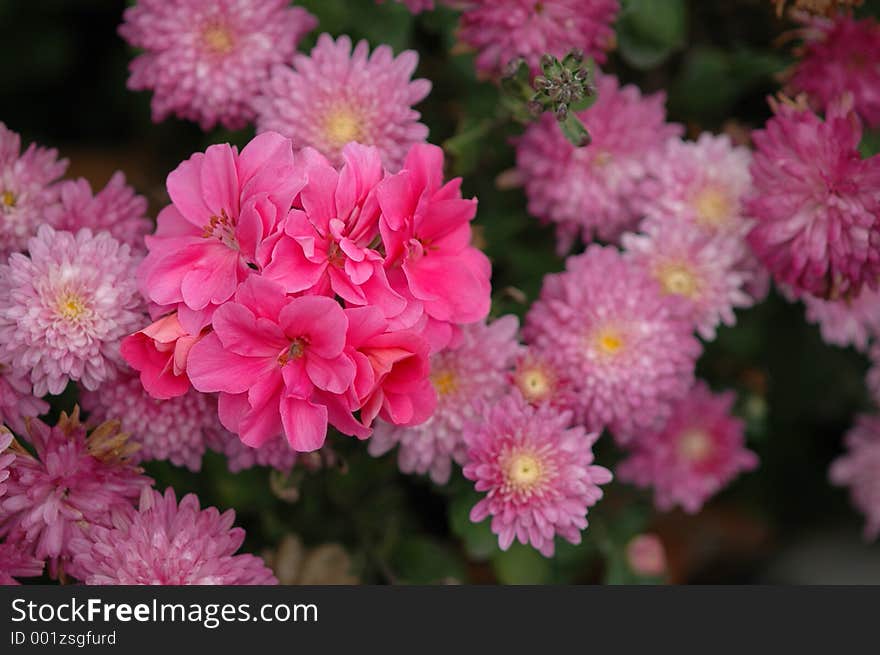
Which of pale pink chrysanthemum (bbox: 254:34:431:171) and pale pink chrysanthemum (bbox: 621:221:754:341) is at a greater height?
pale pink chrysanthemum (bbox: 254:34:431:171)

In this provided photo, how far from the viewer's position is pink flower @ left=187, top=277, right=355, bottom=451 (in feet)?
2.50

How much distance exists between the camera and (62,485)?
0.87 meters

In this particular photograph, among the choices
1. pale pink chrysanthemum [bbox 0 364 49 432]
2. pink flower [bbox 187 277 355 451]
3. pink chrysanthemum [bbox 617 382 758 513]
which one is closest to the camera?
pink flower [bbox 187 277 355 451]

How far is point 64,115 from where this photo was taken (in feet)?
4.84

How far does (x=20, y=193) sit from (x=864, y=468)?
120 centimetres

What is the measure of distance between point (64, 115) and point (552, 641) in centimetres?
115

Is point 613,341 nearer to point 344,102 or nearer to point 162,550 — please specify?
point 344,102

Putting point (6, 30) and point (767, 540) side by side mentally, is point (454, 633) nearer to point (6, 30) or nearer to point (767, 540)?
point (767, 540)

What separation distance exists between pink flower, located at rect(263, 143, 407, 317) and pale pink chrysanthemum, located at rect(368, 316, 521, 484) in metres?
0.17

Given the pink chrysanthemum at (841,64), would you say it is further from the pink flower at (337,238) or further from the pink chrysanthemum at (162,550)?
the pink chrysanthemum at (162,550)

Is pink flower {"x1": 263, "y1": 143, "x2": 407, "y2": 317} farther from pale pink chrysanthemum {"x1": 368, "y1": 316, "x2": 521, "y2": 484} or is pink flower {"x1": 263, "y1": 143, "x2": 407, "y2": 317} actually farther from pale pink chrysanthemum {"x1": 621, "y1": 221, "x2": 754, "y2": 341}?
pale pink chrysanthemum {"x1": 621, "y1": 221, "x2": 754, "y2": 341}

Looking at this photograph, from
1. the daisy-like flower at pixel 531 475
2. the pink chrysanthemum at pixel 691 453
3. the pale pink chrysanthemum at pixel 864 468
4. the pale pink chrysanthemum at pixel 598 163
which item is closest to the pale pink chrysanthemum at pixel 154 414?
the daisy-like flower at pixel 531 475

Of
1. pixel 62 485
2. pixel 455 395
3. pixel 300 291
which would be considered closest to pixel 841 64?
pixel 455 395

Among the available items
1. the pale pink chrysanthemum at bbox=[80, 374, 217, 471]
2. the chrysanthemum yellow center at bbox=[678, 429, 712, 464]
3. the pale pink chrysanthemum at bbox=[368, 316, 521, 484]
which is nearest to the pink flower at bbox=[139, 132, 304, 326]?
the pale pink chrysanthemum at bbox=[80, 374, 217, 471]
